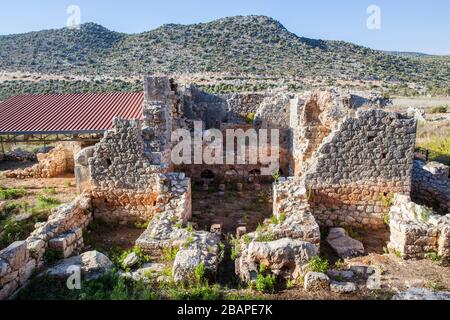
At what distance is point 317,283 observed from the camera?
603cm

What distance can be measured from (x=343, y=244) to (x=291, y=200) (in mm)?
1504

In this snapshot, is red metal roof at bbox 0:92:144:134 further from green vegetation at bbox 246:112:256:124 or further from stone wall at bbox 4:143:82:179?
green vegetation at bbox 246:112:256:124

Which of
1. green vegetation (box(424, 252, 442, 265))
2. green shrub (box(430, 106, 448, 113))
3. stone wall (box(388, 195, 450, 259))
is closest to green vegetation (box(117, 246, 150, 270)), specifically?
stone wall (box(388, 195, 450, 259))

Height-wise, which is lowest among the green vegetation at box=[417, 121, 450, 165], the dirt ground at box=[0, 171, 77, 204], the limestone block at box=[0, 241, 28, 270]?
the dirt ground at box=[0, 171, 77, 204]

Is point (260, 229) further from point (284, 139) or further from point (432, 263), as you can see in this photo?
point (284, 139)

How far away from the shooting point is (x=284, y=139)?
50.9 feet

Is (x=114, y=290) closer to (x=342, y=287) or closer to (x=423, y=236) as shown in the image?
(x=342, y=287)

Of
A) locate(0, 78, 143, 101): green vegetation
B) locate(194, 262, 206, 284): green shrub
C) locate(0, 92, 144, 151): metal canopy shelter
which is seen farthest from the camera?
locate(0, 78, 143, 101): green vegetation

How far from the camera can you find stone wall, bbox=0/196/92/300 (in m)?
5.90

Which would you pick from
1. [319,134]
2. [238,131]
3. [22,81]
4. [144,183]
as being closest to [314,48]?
[22,81]

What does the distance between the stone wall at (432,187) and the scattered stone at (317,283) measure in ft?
19.1

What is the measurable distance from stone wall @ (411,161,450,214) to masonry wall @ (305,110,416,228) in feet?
5.91

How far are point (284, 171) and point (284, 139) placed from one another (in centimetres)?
148

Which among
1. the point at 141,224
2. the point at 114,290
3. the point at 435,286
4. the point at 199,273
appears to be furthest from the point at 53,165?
the point at 435,286
